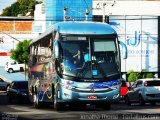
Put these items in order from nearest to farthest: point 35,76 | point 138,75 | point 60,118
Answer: point 60,118, point 35,76, point 138,75

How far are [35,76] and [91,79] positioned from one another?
7209mm

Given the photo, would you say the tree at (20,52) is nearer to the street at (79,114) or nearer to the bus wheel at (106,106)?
the street at (79,114)

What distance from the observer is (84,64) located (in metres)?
22.5

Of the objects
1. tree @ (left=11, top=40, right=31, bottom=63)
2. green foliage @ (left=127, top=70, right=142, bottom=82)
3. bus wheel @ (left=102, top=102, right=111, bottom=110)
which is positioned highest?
bus wheel @ (left=102, top=102, right=111, bottom=110)

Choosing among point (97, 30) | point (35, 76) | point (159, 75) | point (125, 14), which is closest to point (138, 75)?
point (159, 75)

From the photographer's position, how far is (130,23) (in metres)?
62.8

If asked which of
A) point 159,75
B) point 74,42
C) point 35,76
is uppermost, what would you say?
point 74,42

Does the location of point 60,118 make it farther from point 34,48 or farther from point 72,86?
point 34,48

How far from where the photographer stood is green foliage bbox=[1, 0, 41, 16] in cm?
11950

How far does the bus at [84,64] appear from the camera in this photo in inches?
884

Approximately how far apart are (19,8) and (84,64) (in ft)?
334

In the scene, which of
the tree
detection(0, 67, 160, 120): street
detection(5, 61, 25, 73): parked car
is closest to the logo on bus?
the tree

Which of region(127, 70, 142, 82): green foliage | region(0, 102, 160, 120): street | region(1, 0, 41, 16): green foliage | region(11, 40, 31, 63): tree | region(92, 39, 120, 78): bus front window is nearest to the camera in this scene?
region(0, 102, 160, 120): street

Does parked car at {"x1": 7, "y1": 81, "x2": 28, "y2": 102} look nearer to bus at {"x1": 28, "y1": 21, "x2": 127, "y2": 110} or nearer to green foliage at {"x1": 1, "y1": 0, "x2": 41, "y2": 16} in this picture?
bus at {"x1": 28, "y1": 21, "x2": 127, "y2": 110}
